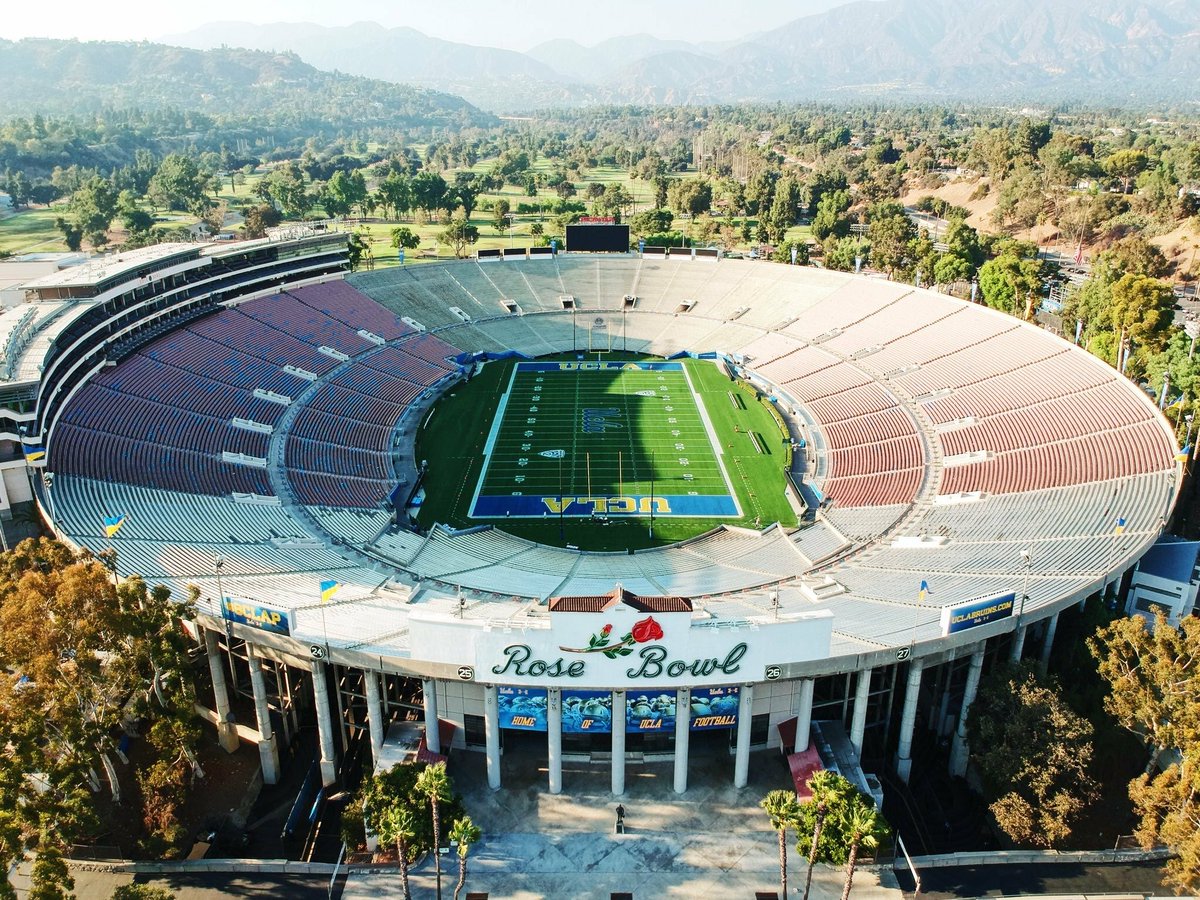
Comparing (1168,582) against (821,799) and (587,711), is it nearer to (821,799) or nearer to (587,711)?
(821,799)

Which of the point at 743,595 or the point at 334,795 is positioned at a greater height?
the point at 743,595

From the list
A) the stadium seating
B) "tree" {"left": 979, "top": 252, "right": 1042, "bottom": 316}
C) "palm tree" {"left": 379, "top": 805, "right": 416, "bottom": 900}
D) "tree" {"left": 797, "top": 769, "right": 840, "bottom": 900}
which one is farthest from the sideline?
"tree" {"left": 979, "top": 252, "right": 1042, "bottom": 316}

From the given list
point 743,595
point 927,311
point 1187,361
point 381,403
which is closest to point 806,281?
point 927,311

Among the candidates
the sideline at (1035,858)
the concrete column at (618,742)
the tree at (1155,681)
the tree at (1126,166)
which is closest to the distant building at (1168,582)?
the tree at (1155,681)

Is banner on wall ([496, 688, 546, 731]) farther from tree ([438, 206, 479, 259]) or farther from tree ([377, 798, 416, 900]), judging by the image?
tree ([438, 206, 479, 259])

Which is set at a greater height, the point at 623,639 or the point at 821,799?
the point at 623,639

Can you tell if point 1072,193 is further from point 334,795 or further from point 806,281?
point 334,795

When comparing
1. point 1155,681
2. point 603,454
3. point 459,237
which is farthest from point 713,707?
point 459,237
